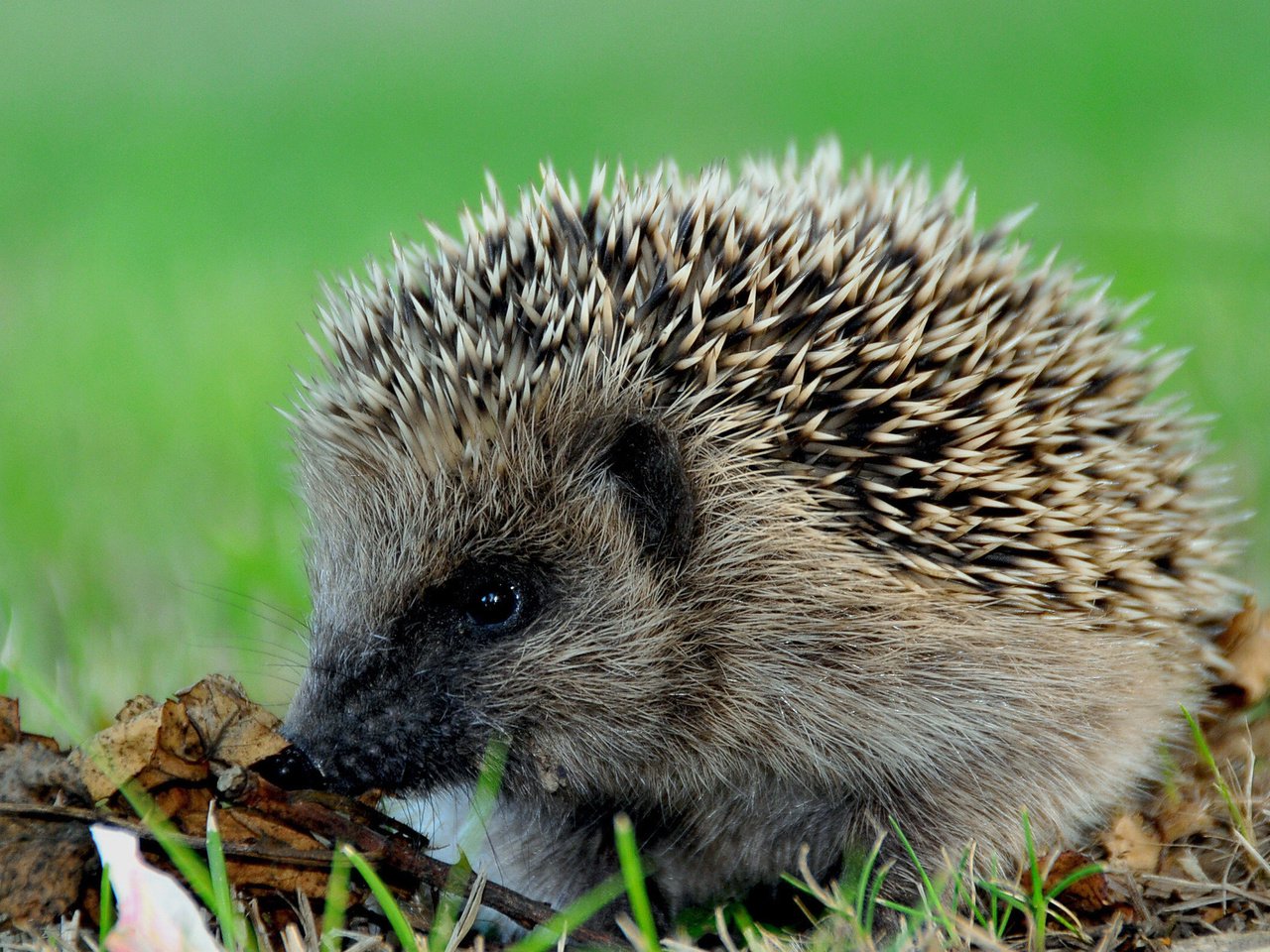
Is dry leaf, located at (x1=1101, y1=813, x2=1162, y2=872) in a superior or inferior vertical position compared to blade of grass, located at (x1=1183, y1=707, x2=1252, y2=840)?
A: inferior

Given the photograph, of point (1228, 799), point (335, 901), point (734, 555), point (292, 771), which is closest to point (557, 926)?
point (335, 901)

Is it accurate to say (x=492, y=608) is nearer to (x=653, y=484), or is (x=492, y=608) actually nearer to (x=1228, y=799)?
(x=653, y=484)

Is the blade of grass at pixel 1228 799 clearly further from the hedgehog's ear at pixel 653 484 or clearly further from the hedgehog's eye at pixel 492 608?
the hedgehog's eye at pixel 492 608

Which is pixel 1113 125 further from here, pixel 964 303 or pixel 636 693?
pixel 636 693

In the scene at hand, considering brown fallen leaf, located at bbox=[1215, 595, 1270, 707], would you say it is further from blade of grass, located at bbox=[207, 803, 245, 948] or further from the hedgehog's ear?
blade of grass, located at bbox=[207, 803, 245, 948]

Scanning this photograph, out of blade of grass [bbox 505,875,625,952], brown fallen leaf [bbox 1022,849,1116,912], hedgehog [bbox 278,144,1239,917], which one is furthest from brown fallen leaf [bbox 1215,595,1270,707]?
blade of grass [bbox 505,875,625,952]

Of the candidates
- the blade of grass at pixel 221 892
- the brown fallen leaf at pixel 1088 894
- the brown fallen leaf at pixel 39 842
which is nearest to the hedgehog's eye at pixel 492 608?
the blade of grass at pixel 221 892
